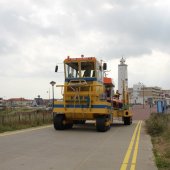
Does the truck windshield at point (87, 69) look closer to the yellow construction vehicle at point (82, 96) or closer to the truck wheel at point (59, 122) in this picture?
the yellow construction vehicle at point (82, 96)

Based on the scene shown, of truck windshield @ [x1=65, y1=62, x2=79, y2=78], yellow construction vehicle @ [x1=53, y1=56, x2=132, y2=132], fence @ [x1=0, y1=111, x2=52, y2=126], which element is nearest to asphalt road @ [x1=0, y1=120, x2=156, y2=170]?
yellow construction vehicle @ [x1=53, y1=56, x2=132, y2=132]

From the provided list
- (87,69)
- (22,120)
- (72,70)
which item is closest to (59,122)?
(72,70)

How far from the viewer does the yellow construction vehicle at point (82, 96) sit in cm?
2392

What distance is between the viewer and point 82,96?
24312mm

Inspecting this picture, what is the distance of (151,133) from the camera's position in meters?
23.2

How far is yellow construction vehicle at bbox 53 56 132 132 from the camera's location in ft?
78.5

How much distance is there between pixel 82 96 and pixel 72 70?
7.26ft

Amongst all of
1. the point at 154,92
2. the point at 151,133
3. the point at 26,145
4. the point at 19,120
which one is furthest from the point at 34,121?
the point at 154,92

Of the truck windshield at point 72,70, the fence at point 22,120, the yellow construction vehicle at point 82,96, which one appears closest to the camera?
the yellow construction vehicle at point 82,96

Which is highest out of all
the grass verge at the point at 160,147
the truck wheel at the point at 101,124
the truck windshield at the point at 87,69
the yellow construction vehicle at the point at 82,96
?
the truck windshield at the point at 87,69

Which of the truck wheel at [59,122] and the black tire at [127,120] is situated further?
the black tire at [127,120]

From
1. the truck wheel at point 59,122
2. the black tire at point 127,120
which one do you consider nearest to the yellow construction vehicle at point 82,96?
the truck wheel at point 59,122

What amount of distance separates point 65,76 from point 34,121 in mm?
6059

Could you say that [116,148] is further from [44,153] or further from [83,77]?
[83,77]
